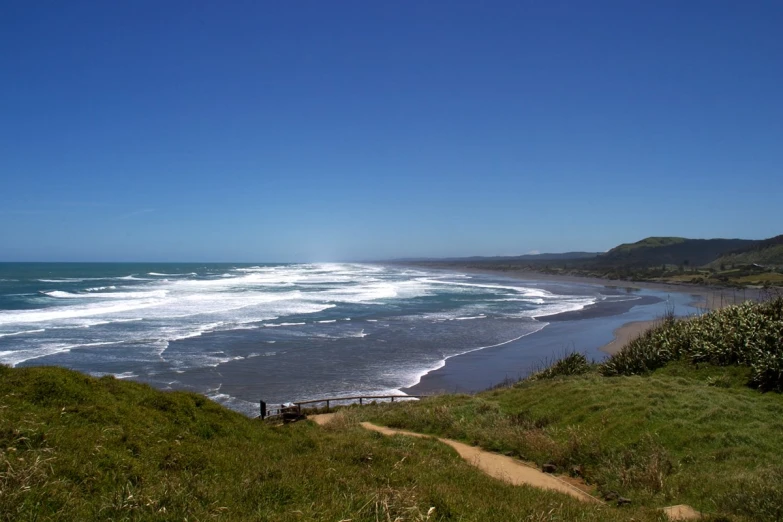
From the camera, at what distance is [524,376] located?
73.7 feet

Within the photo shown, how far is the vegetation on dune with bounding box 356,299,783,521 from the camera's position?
8188mm

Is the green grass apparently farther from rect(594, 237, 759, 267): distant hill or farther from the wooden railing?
the wooden railing

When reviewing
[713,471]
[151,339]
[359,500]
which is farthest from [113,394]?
[151,339]

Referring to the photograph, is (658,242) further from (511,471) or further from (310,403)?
(511,471)

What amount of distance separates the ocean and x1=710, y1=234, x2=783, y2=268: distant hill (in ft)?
230

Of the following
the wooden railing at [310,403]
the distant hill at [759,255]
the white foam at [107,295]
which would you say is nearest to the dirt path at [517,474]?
the wooden railing at [310,403]

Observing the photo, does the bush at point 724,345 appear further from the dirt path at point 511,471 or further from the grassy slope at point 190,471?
the grassy slope at point 190,471

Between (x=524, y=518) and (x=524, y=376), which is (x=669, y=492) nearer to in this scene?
(x=524, y=518)

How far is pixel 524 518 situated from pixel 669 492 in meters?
3.81

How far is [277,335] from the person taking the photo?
103 ft

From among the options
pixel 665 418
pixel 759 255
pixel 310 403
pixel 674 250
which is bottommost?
pixel 310 403

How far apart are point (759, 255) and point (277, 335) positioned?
4843 inches

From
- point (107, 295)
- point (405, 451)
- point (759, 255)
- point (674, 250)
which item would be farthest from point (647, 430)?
point (674, 250)

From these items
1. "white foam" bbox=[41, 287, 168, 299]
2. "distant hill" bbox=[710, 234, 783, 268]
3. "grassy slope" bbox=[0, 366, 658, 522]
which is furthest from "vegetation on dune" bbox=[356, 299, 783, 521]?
"distant hill" bbox=[710, 234, 783, 268]
